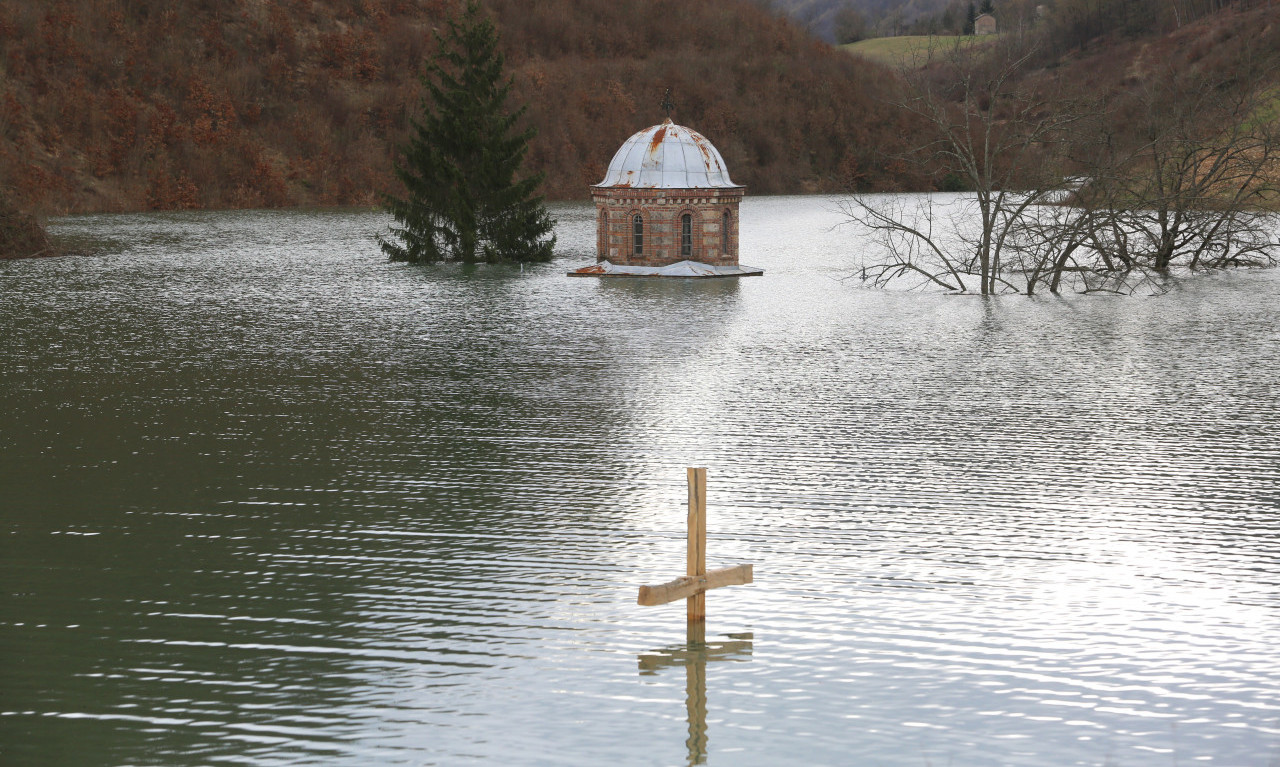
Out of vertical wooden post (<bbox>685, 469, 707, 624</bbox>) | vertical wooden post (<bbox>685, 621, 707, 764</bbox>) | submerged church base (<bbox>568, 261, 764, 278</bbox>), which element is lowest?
vertical wooden post (<bbox>685, 621, 707, 764</bbox>)

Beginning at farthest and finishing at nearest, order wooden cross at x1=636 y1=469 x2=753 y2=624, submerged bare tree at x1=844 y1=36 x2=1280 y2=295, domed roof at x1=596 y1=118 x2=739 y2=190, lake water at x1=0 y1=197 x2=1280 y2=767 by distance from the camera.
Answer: domed roof at x1=596 y1=118 x2=739 y2=190 → submerged bare tree at x1=844 y1=36 x2=1280 y2=295 → wooden cross at x1=636 y1=469 x2=753 y2=624 → lake water at x1=0 y1=197 x2=1280 y2=767

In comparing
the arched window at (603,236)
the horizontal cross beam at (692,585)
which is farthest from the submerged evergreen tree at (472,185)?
the horizontal cross beam at (692,585)

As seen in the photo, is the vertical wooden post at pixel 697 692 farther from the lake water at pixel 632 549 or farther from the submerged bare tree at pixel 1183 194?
the submerged bare tree at pixel 1183 194

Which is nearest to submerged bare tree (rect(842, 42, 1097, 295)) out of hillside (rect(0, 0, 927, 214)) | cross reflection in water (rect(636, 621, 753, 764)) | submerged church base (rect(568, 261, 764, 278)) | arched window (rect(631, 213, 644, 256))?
submerged church base (rect(568, 261, 764, 278))

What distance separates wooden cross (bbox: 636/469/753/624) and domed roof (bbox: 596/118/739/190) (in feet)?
131

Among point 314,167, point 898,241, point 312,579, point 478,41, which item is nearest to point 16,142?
point 314,167

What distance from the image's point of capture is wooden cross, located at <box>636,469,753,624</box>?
1198cm

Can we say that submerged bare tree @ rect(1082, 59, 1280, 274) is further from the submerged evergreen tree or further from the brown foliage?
the brown foliage

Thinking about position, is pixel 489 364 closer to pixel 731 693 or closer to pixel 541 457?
pixel 541 457

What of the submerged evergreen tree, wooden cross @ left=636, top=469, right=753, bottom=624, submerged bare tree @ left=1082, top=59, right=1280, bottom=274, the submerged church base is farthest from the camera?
the submerged evergreen tree

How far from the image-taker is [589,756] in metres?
10.1

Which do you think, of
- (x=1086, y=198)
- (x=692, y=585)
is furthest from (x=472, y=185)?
(x=692, y=585)

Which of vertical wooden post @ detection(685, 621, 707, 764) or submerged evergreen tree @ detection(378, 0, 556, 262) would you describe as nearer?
vertical wooden post @ detection(685, 621, 707, 764)

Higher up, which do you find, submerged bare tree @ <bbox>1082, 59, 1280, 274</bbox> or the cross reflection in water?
submerged bare tree @ <bbox>1082, 59, 1280, 274</bbox>
